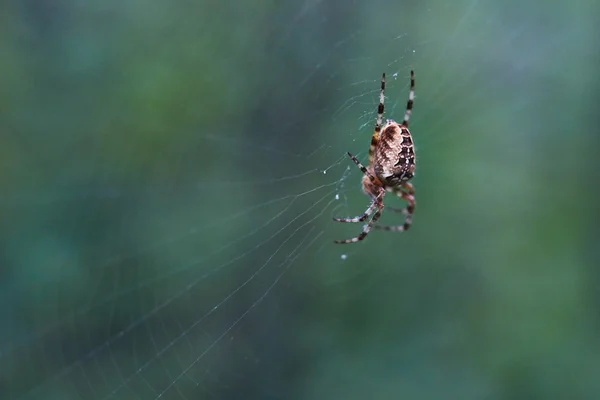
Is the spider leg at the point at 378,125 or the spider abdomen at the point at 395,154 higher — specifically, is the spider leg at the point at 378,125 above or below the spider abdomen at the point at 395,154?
above

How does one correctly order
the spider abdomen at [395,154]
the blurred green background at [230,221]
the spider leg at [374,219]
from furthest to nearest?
the blurred green background at [230,221] → the spider leg at [374,219] → the spider abdomen at [395,154]

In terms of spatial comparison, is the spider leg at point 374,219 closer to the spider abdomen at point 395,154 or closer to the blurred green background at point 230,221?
the spider abdomen at point 395,154

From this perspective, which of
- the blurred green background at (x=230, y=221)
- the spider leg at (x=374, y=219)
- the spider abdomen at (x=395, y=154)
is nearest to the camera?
the spider abdomen at (x=395, y=154)

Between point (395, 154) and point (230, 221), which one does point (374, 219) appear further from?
point (230, 221)

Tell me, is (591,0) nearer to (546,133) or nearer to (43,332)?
(546,133)

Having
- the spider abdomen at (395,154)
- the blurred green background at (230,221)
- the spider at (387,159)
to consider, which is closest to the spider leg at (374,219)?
the spider at (387,159)

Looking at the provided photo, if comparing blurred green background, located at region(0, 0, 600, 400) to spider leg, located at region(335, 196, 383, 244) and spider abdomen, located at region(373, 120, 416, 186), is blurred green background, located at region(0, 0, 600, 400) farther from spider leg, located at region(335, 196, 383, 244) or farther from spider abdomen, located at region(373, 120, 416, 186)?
spider abdomen, located at region(373, 120, 416, 186)

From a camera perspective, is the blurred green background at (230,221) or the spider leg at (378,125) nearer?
the spider leg at (378,125)

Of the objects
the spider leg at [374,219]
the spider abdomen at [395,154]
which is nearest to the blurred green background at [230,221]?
the spider leg at [374,219]
